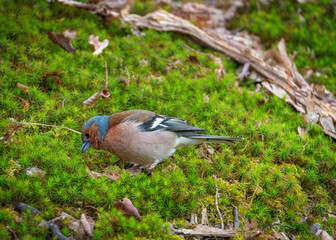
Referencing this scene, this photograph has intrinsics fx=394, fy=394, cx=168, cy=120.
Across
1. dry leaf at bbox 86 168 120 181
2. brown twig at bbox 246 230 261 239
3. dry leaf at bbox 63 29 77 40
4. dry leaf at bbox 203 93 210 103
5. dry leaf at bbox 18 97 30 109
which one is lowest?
brown twig at bbox 246 230 261 239

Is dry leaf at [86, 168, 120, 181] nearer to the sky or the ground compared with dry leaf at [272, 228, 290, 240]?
nearer to the sky

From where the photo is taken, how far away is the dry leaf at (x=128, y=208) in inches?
186

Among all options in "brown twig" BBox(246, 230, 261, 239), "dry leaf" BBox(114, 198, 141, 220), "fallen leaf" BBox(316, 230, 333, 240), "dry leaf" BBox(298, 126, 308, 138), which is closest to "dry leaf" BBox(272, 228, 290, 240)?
"brown twig" BBox(246, 230, 261, 239)

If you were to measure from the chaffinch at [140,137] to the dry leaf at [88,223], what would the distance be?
116 centimetres

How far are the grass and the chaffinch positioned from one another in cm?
27

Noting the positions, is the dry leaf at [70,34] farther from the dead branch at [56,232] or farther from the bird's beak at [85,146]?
the dead branch at [56,232]

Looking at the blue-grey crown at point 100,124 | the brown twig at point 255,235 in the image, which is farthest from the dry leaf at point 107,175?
the brown twig at point 255,235

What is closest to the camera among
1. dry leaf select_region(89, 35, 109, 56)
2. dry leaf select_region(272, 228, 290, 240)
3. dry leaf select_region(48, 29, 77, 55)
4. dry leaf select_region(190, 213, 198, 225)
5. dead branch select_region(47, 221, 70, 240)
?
dead branch select_region(47, 221, 70, 240)

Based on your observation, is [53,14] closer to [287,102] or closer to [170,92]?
[170,92]

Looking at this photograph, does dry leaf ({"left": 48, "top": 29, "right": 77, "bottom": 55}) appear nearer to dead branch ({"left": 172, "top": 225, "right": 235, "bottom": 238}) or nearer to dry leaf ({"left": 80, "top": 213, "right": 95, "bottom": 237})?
dry leaf ({"left": 80, "top": 213, "right": 95, "bottom": 237})

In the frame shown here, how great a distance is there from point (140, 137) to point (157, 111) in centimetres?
134

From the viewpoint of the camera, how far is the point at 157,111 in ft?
22.6

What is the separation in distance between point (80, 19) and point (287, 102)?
4648 millimetres

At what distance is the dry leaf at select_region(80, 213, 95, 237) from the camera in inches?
176
